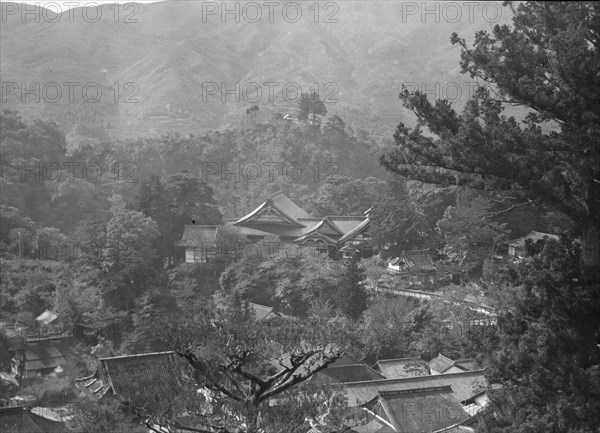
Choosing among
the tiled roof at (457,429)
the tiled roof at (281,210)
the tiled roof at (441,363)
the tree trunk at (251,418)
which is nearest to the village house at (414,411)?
the tiled roof at (457,429)

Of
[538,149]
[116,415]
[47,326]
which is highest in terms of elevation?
[538,149]

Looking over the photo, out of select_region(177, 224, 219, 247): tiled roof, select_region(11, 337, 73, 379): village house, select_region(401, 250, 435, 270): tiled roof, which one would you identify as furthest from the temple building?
select_region(11, 337, 73, 379): village house

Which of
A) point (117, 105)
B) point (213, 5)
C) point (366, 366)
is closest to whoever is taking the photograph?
point (366, 366)

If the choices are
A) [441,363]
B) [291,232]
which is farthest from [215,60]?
[441,363]

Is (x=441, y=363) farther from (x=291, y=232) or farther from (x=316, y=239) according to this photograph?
(x=291, y=232)

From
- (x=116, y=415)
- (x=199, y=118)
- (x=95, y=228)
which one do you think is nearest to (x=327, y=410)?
(x=116, y=415)

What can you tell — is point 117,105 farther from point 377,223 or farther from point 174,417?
point 174,417

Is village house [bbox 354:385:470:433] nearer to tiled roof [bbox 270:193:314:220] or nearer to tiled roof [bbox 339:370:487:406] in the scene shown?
tiled roof [bbox 339:370:487:406]

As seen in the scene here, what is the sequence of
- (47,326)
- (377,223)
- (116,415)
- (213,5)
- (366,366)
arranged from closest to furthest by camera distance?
(116,415) < (366,366) < (47,326) < (377,223) < (213,5)
